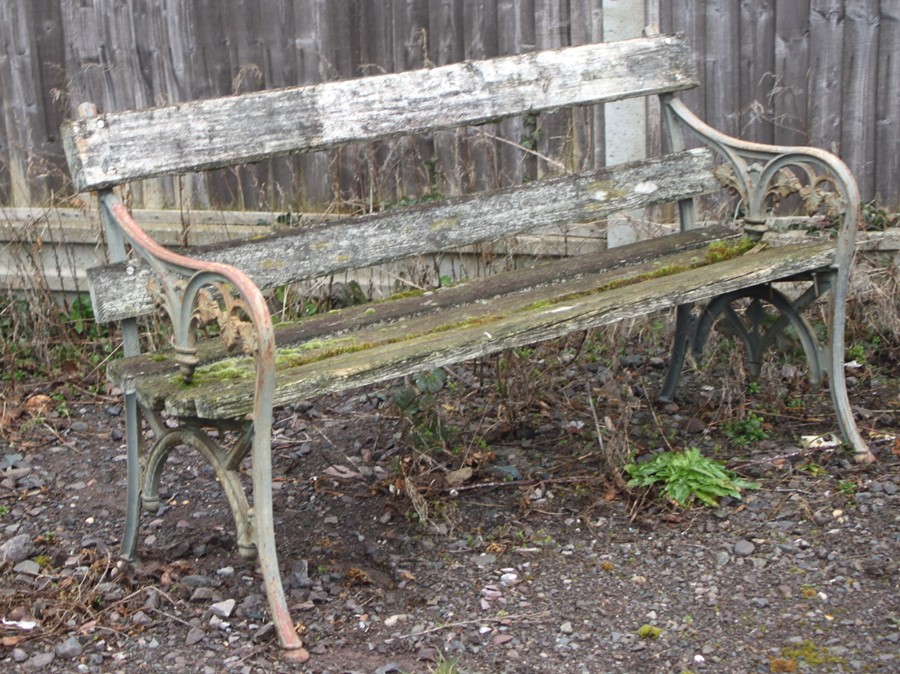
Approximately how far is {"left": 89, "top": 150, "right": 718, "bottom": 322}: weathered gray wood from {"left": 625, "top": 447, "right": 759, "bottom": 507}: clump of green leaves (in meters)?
0.84

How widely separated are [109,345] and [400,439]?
167 centimetres

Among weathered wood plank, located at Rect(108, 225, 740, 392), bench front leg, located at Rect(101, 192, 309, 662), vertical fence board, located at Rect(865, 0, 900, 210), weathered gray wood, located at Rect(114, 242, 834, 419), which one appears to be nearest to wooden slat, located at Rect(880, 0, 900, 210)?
vertical fence board, located at Rect(865, 0, 900, 210)

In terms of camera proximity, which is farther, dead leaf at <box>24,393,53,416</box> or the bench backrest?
dead leaf at <box>24,393,53,416</box>

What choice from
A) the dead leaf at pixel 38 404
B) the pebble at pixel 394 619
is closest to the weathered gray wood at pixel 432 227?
the pebble at pixel 394 619

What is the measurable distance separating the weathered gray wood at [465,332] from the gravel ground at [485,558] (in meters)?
0.52

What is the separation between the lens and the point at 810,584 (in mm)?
3164

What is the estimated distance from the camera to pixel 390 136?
367cm

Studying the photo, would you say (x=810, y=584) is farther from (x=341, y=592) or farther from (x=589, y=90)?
(x=589, y=90)

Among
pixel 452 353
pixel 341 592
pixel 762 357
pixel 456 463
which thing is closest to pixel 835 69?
pixel 762 357

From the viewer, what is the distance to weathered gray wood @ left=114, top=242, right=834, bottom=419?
2898 millimetres

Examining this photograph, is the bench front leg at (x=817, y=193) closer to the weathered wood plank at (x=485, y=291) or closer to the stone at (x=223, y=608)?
the weathered wood plank at (x=485, y=291)

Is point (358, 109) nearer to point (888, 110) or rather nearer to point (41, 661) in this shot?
point (41, 661)

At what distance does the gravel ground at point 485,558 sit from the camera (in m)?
2.92

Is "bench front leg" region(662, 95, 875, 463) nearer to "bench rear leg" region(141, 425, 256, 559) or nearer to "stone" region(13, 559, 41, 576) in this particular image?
"bench rear leg" region(141, 425, 256, 559)
